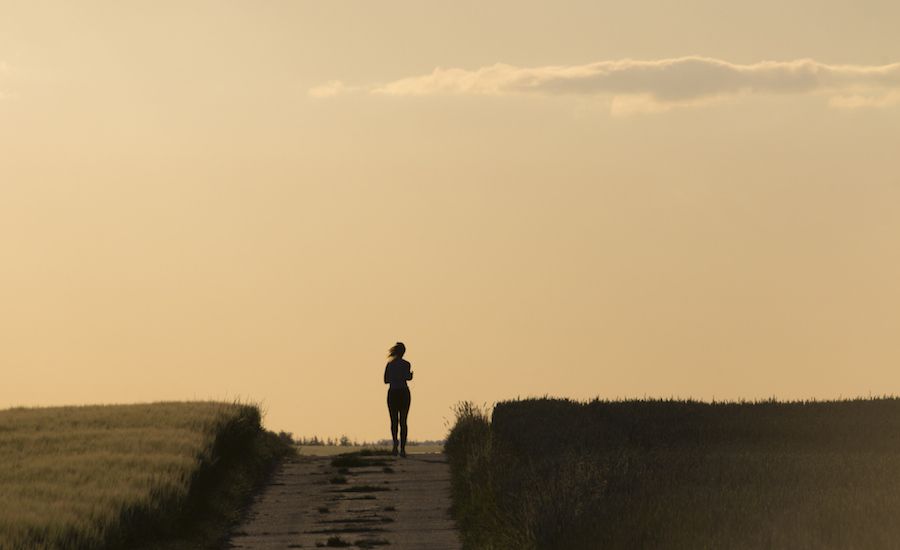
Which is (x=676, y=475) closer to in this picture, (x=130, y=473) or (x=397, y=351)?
(x=130, y=473)

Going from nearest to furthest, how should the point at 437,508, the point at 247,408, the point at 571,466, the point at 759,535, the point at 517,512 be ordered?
the point at 759,535
the point at 517,512
the point at 571,466
the point at 437,508
the point at 247,408

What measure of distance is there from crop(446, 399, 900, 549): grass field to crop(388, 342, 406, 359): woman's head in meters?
1.69

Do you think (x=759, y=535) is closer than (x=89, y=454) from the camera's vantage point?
Yes

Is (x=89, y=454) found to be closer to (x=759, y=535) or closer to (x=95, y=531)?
(x=95, y=531)

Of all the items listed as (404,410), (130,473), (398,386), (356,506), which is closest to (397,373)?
(398,386)

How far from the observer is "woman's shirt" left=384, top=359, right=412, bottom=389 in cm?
2795

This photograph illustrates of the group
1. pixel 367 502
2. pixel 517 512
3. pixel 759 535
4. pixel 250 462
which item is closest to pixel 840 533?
pixel 759 535

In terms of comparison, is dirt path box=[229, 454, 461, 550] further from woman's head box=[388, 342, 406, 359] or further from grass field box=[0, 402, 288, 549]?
woman's head box=[388, 342, 406, 359]

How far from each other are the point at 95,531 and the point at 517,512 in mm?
5349

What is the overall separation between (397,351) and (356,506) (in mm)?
6251

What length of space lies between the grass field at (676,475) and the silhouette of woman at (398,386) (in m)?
1.09

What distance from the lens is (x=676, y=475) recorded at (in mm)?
17641

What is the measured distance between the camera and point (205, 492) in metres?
22.5

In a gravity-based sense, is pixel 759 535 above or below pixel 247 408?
below
